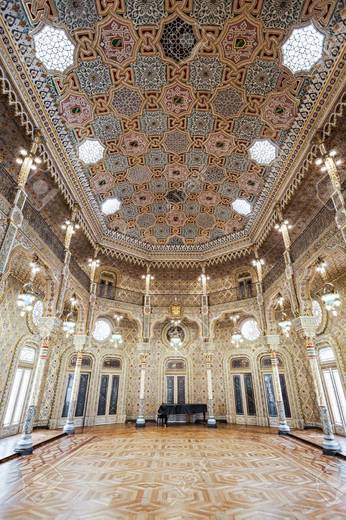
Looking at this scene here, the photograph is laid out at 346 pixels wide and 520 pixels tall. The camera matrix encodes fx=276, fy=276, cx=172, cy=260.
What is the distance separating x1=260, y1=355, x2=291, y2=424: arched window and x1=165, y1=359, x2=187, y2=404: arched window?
4492 mm

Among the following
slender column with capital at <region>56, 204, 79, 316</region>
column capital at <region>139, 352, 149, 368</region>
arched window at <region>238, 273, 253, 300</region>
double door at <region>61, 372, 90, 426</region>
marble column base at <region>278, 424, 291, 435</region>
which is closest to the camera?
slender column with capital at <region>56, 204, 79, 316</region>

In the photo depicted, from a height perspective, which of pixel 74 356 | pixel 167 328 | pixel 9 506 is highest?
pixel 167 328

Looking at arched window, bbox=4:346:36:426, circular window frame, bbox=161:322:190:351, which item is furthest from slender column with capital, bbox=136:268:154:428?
arched window, bbox=4:346:36:426

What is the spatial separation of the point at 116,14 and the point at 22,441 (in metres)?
11.8

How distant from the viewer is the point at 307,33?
23.2ft

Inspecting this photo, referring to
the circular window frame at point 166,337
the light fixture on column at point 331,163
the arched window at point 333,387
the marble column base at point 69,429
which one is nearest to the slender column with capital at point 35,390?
the marble column base at point 69,429

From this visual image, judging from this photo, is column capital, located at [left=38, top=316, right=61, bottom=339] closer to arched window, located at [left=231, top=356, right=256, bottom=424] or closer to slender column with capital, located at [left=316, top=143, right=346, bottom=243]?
slender column with capital, located at [left=316, top=143, right=346, bottom=243]

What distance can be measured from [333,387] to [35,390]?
36.9 feet

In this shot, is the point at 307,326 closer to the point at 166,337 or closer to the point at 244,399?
the point at 244,399

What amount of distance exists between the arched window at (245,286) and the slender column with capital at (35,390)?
31.9 ft

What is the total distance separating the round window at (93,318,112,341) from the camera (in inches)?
621

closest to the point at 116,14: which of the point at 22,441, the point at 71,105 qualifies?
the point at 71,105

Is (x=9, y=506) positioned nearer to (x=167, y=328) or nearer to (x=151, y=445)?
(x=151, y=445)

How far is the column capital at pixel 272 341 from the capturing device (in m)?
12.8
